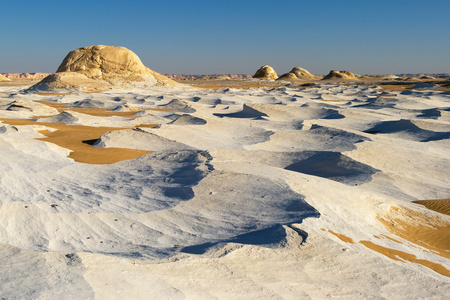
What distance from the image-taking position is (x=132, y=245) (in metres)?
3.49

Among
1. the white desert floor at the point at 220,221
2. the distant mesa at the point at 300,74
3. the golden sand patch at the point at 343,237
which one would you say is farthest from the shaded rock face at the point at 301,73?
the golden sand patch at the point at 343,237

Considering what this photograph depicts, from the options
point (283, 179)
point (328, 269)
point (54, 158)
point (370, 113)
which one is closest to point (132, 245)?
point (328, 269)

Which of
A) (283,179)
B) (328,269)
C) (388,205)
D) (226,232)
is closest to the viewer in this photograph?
(328,269)

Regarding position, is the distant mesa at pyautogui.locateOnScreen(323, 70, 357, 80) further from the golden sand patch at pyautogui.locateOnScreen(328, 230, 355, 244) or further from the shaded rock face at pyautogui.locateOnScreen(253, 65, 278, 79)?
the golden sand patch at pyautogui.locateOnScreen(328, 230, 355, 244)

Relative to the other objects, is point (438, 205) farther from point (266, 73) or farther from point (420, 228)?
point (266, 73)

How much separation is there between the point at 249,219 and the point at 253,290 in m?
1.53

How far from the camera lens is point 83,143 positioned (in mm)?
9086

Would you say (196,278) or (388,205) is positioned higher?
(196,278)

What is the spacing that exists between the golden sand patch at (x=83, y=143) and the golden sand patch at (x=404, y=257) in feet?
15.8

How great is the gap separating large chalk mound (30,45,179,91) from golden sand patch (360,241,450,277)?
2243 centimetres

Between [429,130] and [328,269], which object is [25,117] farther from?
[328,269]

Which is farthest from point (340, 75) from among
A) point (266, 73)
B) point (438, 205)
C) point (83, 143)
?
point (438, 205)

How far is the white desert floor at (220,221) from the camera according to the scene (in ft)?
8.70

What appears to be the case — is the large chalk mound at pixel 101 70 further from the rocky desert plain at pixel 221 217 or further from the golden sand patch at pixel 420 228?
the golden sand patch at pixel 420 228
